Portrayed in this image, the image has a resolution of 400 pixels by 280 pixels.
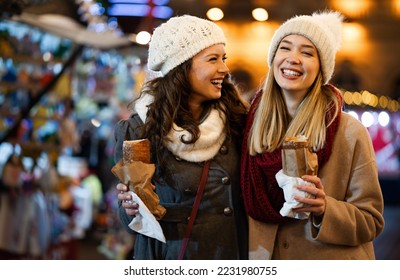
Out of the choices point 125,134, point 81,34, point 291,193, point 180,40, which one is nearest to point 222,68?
point 180,40

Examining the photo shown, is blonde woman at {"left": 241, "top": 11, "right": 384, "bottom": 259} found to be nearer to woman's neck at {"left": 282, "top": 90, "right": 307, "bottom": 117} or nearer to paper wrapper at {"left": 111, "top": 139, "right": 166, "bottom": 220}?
woman's neck at {"left": 282, "top": 90, "right": 307, "bottom": 117}

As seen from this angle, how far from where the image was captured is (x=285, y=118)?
276 cm

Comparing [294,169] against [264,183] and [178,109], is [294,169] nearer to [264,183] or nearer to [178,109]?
[264,183]

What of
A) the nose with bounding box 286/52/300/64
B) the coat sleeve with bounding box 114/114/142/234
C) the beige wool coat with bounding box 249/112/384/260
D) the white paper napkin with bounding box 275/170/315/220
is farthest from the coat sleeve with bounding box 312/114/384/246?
the coat sleeve with bounding box 114/114/142/234

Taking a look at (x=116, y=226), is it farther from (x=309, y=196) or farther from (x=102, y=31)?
(x=309, y=196)

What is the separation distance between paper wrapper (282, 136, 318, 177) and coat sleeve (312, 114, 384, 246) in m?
0.18

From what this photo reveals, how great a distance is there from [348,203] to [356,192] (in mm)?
48

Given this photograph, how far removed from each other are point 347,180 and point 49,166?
3.61m

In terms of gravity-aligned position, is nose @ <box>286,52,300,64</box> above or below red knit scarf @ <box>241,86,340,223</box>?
above

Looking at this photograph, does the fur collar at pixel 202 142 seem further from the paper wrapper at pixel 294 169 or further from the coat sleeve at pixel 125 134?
the paper wrapper at pixel 294 169

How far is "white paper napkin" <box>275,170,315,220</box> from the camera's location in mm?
2479

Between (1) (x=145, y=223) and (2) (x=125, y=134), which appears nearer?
(1) (x=145, y=223)

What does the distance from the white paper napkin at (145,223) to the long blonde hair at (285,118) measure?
1.28 ft

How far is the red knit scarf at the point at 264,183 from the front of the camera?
8.79ft
